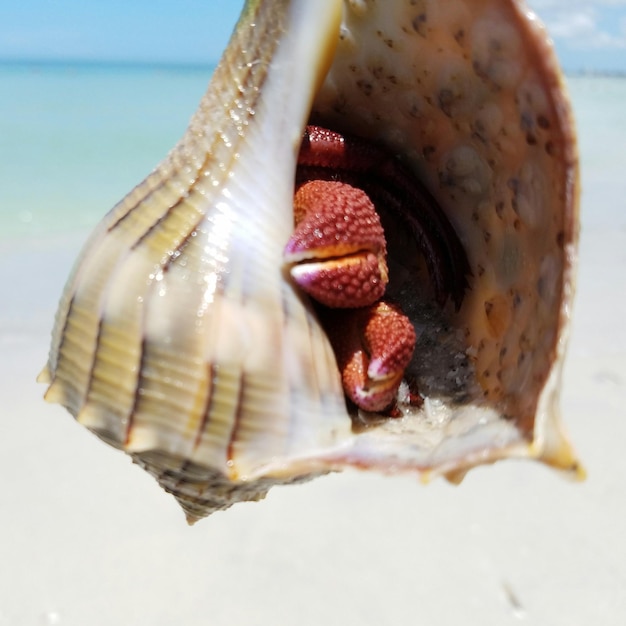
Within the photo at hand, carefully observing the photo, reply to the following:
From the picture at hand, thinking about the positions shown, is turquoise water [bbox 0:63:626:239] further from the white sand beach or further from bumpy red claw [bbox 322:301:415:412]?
bumpy red claw [bbox 322:301:415:412]

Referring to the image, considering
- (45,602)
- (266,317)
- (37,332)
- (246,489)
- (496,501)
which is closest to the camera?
(266,317)

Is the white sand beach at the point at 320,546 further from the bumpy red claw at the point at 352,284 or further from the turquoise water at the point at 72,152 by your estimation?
the turquoise water at the point at 72,152

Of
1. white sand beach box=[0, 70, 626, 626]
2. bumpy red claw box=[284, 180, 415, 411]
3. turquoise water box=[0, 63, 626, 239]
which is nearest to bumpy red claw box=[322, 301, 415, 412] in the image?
bumpy red claw box=[284, 180, 415, 411]

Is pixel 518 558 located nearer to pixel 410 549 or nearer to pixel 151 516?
pixel 410 549

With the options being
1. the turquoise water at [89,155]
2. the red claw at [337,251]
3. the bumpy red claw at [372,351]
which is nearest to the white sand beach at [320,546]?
the bumpy red claw at [372,351]

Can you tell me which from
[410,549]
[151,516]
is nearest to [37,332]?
[151,516]
